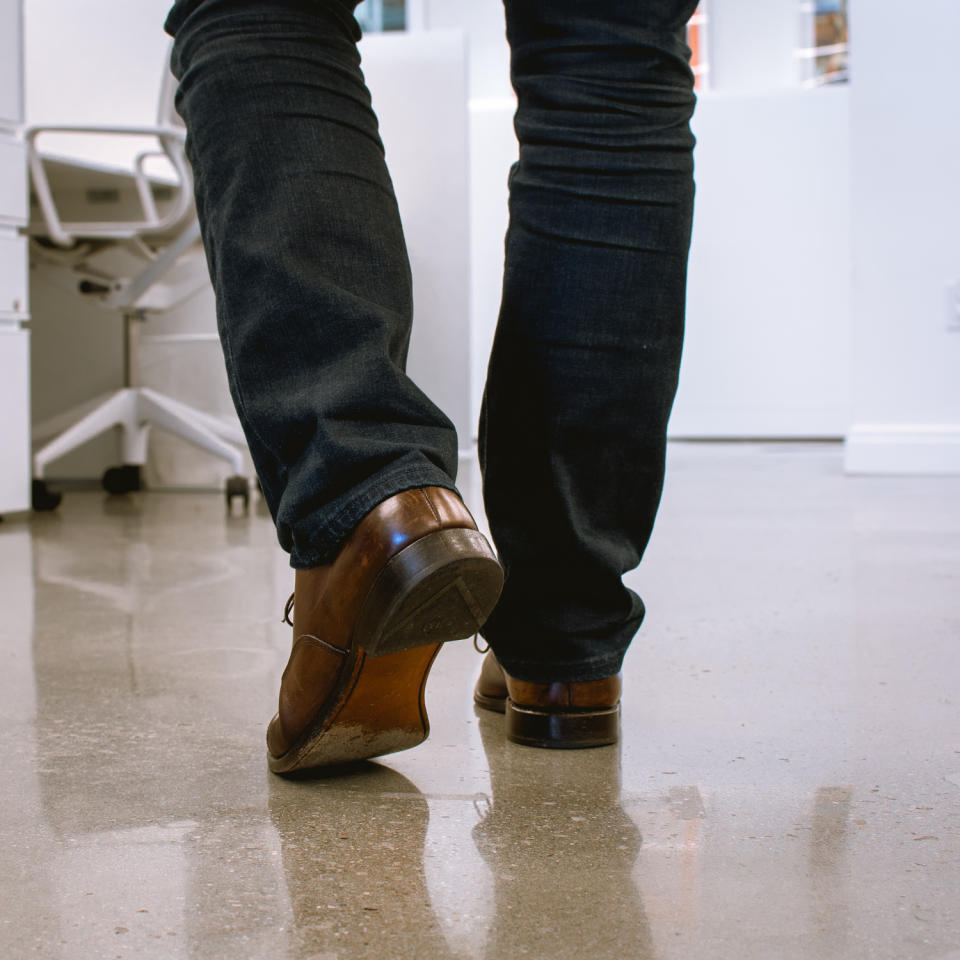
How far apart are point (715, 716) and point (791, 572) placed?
665mm

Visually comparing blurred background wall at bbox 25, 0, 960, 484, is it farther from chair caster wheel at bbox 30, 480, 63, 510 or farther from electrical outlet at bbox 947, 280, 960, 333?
chair caster wheel at bbox 30, 480, 63, 510

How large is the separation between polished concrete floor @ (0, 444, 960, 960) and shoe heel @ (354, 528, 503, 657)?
95 millimetres

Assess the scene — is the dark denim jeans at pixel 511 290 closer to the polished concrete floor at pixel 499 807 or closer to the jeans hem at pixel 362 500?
the jeans hem at pixel 362 500

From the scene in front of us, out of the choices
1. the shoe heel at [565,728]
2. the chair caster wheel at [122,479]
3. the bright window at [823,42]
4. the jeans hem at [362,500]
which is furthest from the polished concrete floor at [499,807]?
the bright window at [823,42]

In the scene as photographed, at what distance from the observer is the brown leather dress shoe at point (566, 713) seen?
69cm

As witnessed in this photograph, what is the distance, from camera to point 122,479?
9.18ft

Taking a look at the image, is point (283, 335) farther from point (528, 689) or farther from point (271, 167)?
point (528, 689)

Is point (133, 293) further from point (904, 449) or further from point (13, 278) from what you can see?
point (904, 449)

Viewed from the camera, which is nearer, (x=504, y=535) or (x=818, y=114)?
(x=504, y=535)

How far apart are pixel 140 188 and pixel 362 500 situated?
8.29 feet

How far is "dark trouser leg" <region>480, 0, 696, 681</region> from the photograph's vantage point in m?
0.64

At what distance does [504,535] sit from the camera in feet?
2.28

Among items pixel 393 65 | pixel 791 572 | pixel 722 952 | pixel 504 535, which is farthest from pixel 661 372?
pixel 393 65

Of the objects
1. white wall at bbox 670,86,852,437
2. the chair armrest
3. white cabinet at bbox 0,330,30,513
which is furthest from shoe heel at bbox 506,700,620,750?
white wall at bbox 670,86,852,437
